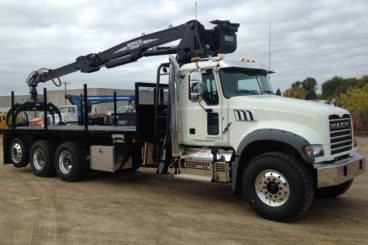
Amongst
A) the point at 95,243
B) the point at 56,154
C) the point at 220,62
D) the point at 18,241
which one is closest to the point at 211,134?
the point at 220,62

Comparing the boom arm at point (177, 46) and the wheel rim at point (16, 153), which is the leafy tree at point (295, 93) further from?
the wheel rim at point (16, 153)

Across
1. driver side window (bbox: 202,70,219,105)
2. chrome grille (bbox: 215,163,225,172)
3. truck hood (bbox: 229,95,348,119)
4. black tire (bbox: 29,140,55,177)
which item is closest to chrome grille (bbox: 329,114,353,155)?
truck hood (bbox: 229,95,348,119)

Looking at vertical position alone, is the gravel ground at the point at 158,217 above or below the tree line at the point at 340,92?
below

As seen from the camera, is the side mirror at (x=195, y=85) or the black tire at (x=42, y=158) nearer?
the side mirror at (x=195, y=85)

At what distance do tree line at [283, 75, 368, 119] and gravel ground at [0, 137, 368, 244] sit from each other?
2.92 m

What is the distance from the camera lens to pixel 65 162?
1209 centimetres

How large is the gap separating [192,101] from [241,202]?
222cm

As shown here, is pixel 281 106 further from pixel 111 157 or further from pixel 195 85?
pixel 111 157

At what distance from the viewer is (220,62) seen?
8.80 metres

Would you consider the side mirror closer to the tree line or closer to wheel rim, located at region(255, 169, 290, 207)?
wheel rim, located at region(255, 169, 290, 207)

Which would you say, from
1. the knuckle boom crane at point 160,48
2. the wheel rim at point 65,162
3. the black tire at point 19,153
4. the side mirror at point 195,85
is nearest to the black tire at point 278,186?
the side mirror at point 195,85

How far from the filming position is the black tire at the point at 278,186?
24.1 ft

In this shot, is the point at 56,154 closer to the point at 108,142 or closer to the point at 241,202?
the point at 108,142

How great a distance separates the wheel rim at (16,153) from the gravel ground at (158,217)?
98.4 inches
